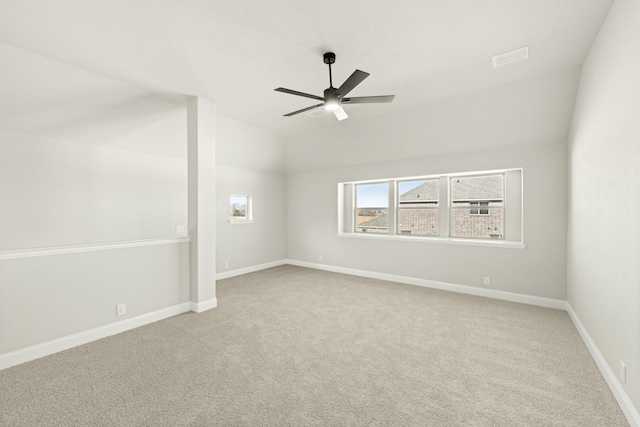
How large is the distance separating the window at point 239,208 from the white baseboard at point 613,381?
5.84 m

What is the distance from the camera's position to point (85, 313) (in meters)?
2.97

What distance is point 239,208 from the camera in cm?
639

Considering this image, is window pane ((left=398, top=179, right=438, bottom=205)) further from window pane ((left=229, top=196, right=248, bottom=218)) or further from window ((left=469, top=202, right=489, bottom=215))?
window pane ((left=229, top=196, right=248, bottom=218))

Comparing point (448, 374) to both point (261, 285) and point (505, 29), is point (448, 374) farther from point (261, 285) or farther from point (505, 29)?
point (261, 285)

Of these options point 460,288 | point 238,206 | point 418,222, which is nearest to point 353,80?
point 418,222

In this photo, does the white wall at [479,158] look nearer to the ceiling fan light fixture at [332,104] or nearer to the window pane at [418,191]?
the window pane at [418,191]

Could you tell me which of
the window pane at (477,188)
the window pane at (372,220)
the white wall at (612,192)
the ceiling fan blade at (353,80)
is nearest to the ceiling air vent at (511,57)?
the white wall at (612,192)

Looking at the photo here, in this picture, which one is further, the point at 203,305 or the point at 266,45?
the point at 203,305

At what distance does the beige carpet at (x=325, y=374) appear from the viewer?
1.90 meters

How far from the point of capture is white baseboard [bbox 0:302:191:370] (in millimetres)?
2532

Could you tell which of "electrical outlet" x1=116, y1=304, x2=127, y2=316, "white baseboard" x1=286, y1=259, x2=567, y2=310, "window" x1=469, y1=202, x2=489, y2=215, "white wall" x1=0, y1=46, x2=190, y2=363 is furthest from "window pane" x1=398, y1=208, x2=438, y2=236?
"electrical outlet" x1=116, y1=304, x2=127, y2=316

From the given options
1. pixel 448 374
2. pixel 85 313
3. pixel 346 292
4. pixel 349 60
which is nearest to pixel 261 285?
pixel 346 292

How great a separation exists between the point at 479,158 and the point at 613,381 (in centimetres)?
333

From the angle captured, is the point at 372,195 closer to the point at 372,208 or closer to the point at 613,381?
the point at 372,208
